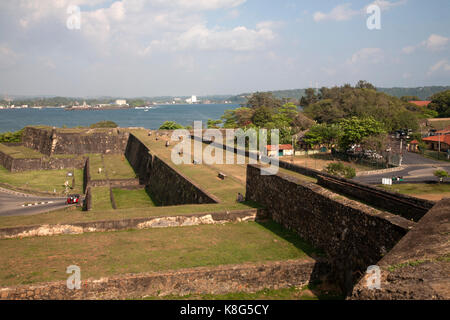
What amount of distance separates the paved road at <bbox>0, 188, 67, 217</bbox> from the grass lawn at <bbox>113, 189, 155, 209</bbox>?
3244 mm

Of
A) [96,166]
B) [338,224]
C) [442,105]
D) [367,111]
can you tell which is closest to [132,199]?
[96,166]

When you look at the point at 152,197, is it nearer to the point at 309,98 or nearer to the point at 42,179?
the point at 42,179

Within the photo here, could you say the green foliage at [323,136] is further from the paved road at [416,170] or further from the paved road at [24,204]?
the paved road at [24,204]

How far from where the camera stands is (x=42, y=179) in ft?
97.2

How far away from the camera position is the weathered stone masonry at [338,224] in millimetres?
6680

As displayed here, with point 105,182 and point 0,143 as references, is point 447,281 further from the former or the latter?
point 0,143

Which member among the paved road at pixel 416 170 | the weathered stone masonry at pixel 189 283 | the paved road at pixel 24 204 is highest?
the weathered stone masonry at pixel 189 283

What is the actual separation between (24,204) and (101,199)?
761 centimetres

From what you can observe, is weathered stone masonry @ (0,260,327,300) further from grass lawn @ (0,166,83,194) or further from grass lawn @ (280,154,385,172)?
grass lawn @ (280,154,385,172)

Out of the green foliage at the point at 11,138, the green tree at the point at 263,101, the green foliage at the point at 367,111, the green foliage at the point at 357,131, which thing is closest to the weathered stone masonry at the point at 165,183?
the green foliage at the point at 357,131

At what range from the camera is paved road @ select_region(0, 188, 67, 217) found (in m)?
20.2

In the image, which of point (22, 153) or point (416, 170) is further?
point (22, 153)

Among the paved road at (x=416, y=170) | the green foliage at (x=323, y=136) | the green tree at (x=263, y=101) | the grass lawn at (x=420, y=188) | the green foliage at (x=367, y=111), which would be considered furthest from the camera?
the green tree at (x=263, y=101)

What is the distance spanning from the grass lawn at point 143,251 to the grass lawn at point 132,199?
8.73 m
